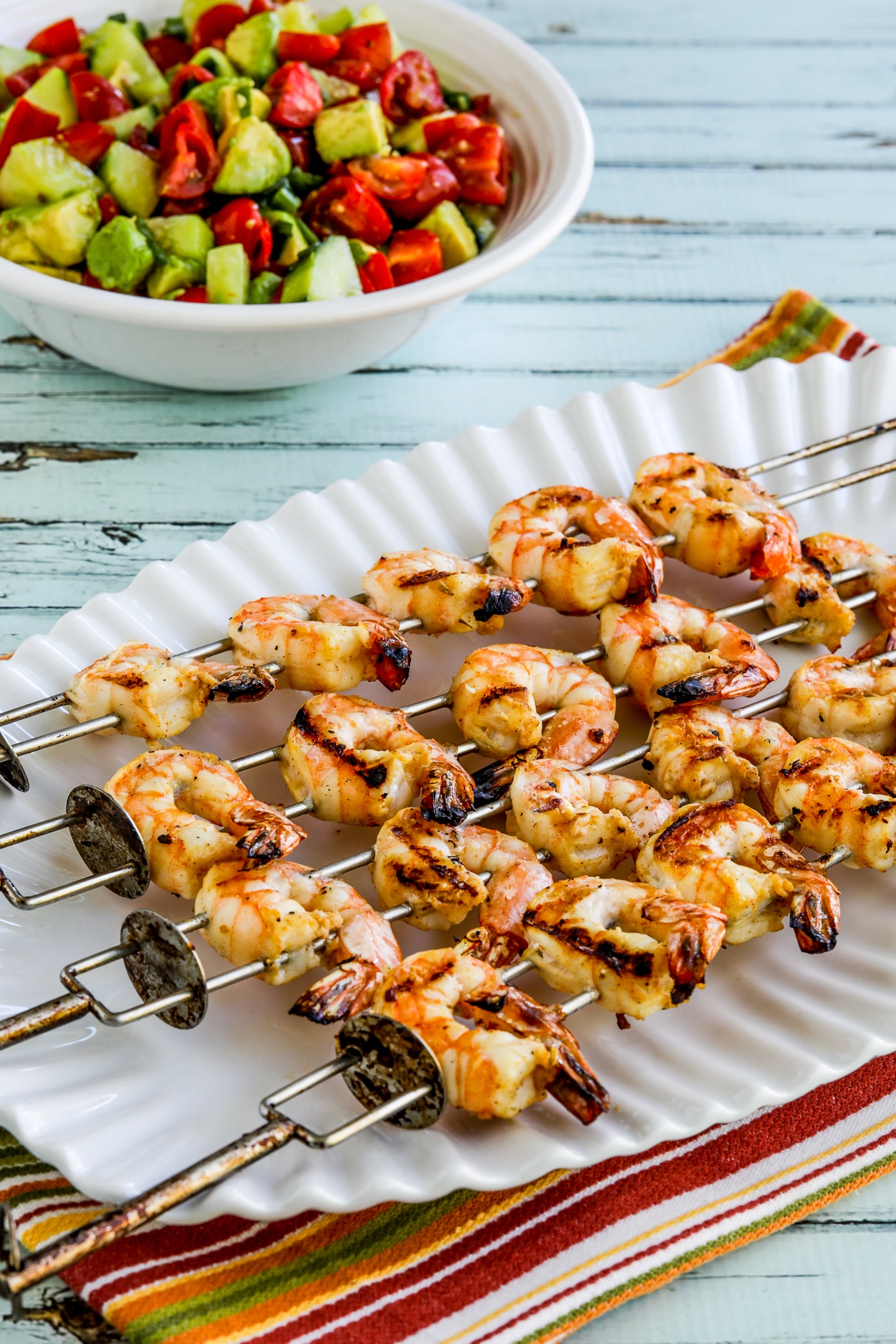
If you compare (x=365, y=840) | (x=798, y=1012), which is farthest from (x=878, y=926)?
(x=365, y=840)

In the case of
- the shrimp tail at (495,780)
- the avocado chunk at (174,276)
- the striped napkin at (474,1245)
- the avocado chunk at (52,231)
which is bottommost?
the striped napkin at (474,1245)

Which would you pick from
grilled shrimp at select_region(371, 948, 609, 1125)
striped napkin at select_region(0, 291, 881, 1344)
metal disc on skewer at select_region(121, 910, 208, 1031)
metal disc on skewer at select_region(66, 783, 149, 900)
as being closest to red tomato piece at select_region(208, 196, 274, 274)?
metal disc on skewer at select_region(66, 783, 149, 900)

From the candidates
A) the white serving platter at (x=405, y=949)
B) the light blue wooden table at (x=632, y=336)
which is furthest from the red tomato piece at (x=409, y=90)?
the white serving platter at (x=405, y=949)

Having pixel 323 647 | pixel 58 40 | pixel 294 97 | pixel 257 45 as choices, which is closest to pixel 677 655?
pixel 323 647

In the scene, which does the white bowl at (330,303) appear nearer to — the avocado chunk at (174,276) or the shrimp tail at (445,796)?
the avocado chunk at (174,276)

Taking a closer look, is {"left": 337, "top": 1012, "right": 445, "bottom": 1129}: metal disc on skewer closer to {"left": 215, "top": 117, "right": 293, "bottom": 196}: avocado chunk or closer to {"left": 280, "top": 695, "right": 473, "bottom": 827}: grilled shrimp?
{"left": 280, "top": 695, "right": 473, "bottom": 827}: grilled shrimp

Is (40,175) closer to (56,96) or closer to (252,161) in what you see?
(56,96)
